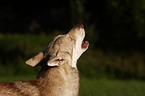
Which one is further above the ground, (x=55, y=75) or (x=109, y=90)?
(x=109, y=90)

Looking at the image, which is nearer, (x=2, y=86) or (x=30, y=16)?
(x=2, y=86)

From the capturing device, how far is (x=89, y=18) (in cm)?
2883

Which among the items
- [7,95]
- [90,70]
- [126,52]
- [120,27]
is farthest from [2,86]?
[120,27]

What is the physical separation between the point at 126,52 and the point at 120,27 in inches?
146

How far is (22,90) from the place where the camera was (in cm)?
475

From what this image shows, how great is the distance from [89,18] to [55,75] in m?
24.1

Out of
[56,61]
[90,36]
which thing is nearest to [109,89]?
[56,61]

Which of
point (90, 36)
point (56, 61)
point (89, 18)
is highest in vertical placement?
point (89, 18)

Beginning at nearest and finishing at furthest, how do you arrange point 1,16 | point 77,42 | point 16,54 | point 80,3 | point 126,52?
point 77,42, point 16,54, point 80,3, point 126,52, point 1,16

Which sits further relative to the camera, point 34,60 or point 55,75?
point 34,60

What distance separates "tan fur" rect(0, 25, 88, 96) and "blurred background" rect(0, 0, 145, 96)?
6.60 metres

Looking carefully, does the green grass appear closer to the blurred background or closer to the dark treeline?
the blurred background

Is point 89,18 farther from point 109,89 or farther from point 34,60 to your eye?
point 34,60

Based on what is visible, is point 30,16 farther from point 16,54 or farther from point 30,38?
point 16,54
